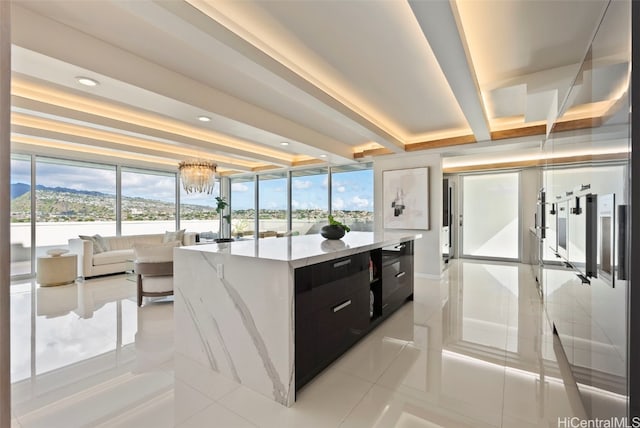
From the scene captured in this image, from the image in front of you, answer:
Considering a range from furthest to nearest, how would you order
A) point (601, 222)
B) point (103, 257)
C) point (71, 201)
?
point (71, 201), point (103, 257), point (601, 222)

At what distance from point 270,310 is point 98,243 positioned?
5665 mm

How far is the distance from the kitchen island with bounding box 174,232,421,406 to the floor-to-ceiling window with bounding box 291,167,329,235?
484cm

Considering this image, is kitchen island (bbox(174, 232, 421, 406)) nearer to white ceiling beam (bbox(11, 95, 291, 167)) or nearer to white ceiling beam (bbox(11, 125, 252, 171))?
white ceiling beam (bbox(11, 95, 291, 167))

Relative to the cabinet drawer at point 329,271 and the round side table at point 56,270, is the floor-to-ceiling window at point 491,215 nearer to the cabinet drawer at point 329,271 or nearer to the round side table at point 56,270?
the cabinet drawer at point 329,271

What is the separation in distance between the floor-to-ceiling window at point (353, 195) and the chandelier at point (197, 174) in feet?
9.55

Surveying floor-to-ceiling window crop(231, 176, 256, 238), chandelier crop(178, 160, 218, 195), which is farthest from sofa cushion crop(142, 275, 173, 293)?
floor-to-ceiling window crop(231, 176, 256, 238)

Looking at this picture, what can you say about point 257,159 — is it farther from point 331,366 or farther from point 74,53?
point 331,366

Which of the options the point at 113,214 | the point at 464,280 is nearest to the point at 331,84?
the point at 464,280

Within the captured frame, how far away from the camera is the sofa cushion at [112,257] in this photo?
17.9ft

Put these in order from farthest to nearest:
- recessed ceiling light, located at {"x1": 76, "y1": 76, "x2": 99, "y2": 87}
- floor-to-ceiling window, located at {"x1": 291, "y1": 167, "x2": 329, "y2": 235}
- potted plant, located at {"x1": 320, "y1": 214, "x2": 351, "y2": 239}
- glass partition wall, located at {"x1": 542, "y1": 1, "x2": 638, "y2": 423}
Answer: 1. floor-to-ceiling window, located at {"x1": 291, "y1": 167, "x2": 329, "y2": 235}
2. potted plant, located at {"x1": 320, "y1": 214, "x2": 351, "y2": 239}
3. recessed ceiling light, located at {"x1": 76, "y1": 76, "x2": 99, "y2": 87}
4. glass partition wall, located at {"x1": 542, "y1": 1, "x2": 638, "y2": 423}

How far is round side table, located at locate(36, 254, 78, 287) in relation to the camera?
4832 mm

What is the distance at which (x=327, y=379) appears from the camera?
2.07 m

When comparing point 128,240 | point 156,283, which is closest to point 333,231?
point 156,283

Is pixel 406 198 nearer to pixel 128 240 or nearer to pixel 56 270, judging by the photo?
pixel 128 240
